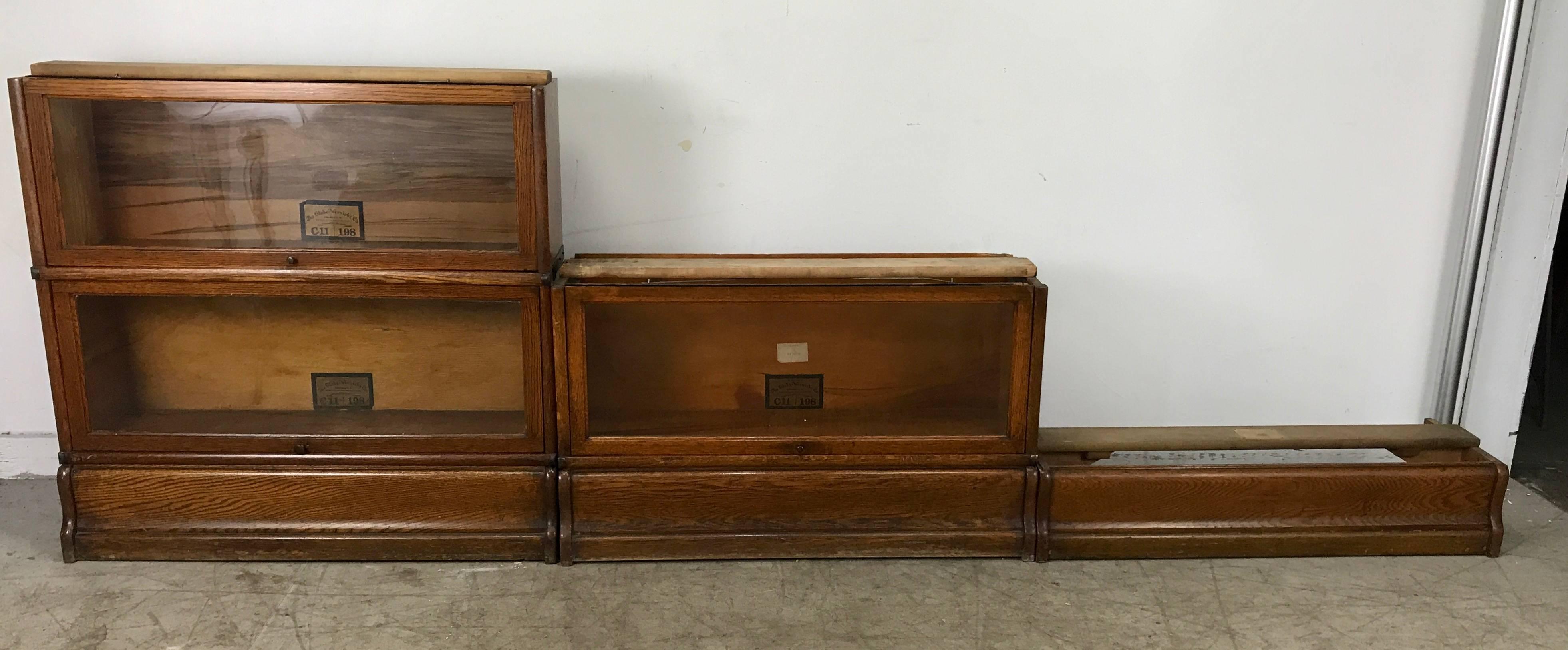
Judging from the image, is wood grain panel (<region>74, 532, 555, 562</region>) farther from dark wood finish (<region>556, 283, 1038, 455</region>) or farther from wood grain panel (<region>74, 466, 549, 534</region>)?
dark wood finish (<region>556, 283, 1038, 455</region>)

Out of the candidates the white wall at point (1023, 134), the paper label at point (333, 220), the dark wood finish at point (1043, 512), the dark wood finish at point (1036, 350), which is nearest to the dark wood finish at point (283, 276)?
the paper label at point (333, 220)

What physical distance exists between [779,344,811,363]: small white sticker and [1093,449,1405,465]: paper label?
81cm

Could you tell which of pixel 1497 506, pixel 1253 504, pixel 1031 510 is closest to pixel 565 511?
pixel 1031 510

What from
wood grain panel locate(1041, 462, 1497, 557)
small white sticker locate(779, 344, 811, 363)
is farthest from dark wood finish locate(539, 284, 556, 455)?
wood grain panel locate(1041, 462, 1497, 557)

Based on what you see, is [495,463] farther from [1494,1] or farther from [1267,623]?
[1494,1]

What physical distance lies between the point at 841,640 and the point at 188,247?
4.62 ft

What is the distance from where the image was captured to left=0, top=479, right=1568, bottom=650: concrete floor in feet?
6.40

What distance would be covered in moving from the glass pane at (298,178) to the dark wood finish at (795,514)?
0.55 m

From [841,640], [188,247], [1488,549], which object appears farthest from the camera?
[1488,549]

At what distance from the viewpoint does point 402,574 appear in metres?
2.16

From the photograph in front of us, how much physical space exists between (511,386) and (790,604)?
2.36ft

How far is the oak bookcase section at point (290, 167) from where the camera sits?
1.99m

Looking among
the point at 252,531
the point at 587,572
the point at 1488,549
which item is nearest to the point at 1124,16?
the point at 1488,549

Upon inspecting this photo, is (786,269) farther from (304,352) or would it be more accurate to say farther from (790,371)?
(304,352)
